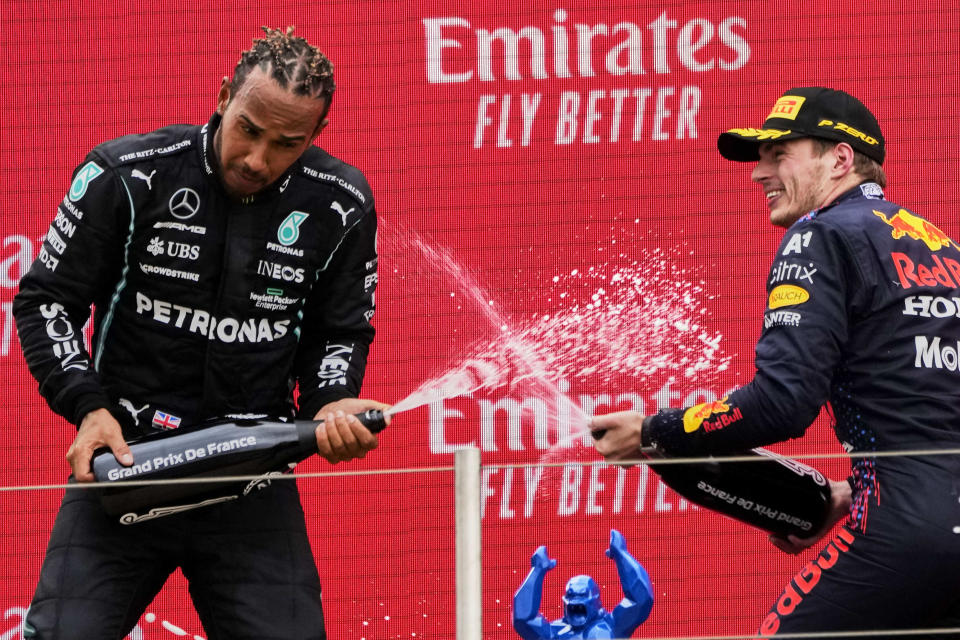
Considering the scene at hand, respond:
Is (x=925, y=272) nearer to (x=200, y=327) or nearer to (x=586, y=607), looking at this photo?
(x=200, y=327)

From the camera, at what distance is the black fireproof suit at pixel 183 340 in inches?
77.7

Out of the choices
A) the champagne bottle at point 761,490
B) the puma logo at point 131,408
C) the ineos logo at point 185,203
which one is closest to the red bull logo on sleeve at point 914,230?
the champagne bottle at point 761,490

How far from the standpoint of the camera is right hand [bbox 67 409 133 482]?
75.5 inches

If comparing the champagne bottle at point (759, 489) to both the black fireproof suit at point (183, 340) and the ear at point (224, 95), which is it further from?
the ear at point (224, 95)

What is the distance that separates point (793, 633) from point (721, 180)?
68.8 inches

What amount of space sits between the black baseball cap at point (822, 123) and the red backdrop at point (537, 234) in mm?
1250

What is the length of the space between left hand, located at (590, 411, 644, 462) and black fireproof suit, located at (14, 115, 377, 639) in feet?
1.21

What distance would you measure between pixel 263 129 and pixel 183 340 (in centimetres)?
32

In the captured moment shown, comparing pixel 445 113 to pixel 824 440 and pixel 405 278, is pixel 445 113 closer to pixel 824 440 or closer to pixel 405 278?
pixel 405 278

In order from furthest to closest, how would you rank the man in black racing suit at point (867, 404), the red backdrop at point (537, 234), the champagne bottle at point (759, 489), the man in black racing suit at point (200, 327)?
the red backdrop at point (537, 234), the champagne bottle at point (759, 489), the man in black racing suit at point (200, 327), the man in black racing suit at point (867, 404)

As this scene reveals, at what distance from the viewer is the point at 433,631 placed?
3402mm

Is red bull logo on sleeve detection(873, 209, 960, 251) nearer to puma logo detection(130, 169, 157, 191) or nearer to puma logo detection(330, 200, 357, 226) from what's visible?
puma logo detection(330, 200, 357, 226)

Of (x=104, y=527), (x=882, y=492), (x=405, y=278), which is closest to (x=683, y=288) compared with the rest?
(x=405, y=278)

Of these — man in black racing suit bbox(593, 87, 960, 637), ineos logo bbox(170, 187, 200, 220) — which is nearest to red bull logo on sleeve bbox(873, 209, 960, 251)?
man in black racing suit bbox(593, 87, 960, 637)
